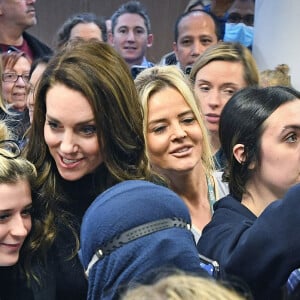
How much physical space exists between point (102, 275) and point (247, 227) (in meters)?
0.35

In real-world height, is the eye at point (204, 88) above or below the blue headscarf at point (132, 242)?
below

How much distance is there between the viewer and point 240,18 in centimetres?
338

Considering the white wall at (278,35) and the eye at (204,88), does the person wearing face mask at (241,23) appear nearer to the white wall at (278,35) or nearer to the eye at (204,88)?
the white wall at (278,35)

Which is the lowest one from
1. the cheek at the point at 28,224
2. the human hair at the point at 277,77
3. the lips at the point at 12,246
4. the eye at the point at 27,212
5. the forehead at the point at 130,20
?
the lips at the point at 12,246

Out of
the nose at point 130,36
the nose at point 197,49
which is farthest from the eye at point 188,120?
the nose at point 130,36

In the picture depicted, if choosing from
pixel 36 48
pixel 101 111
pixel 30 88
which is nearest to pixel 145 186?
pixel 101 111

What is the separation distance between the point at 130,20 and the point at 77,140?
2.12 m

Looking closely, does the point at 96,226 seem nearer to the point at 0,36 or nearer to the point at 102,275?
the point at 102,275

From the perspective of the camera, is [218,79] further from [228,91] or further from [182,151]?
[182,151]

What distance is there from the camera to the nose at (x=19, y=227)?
1.27 meters

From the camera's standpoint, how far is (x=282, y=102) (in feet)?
4.64

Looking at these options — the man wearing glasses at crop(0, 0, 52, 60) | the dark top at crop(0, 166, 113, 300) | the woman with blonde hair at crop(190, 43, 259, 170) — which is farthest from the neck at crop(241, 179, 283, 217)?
the man wearing glasses at crop(0, 0, 52, 60)

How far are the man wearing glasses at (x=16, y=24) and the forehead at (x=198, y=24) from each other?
69 centimetres

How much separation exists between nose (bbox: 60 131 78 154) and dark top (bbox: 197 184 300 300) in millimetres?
398
